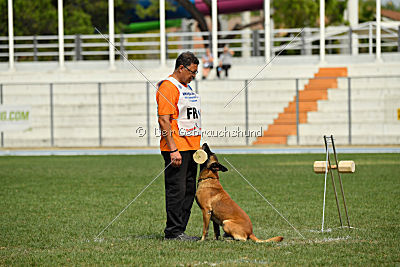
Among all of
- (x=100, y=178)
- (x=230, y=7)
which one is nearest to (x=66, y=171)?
(x=100, y=178)

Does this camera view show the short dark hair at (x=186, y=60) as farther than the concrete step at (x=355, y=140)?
No

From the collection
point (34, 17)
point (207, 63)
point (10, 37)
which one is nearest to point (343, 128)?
point (207, 63)

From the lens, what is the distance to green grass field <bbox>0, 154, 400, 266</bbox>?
7.21m

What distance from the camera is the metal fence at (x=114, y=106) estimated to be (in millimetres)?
29922

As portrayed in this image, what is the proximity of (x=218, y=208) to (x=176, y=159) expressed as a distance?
70 cm

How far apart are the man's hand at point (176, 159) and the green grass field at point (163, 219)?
33.7 inches

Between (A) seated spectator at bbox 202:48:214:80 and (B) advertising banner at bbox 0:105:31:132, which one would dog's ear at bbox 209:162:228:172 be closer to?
(A) seated spectator at bbox 202:48:214:80

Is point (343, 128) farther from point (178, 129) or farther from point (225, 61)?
point (178, 129)

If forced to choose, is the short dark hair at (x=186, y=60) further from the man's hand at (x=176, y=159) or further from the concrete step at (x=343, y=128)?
the concrete step at (x=343, y=128)

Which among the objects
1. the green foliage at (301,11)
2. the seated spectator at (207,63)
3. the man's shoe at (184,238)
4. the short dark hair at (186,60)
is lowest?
the man's shoe at (184,238)

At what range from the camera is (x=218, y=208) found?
7.75 metres

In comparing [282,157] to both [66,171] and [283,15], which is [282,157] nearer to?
[66,171]

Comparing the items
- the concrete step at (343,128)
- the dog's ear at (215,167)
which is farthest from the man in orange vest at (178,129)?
the concrete step at (343,128)

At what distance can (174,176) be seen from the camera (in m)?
8.11
